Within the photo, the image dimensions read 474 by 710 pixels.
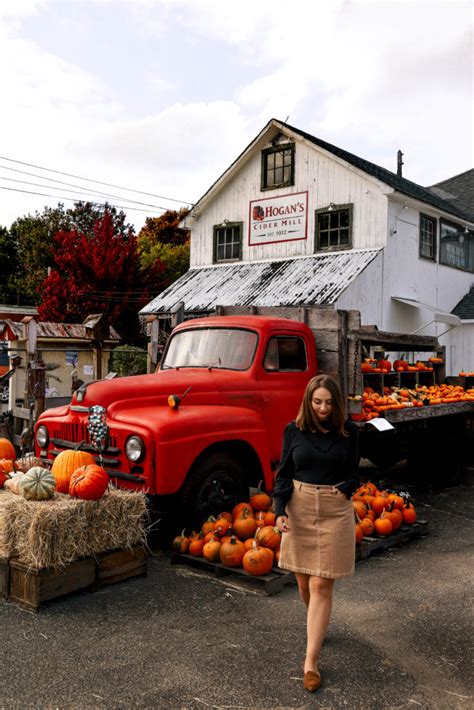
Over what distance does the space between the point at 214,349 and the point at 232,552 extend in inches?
99.9

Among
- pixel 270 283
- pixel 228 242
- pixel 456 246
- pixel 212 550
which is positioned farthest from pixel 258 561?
pixel 456 246

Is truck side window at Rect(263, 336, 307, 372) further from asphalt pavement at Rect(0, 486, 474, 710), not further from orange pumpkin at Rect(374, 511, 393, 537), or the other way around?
asphalt pavement at Rect(0, 486, 474, 710)

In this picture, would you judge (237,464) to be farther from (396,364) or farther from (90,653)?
(396,364)

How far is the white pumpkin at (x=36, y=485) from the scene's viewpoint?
494 centimetres

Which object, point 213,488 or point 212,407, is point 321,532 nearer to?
point 213,488

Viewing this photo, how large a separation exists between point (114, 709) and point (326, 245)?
17.8m

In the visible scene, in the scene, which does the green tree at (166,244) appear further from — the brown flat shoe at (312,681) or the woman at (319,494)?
the brown flat shoe at (312,681)

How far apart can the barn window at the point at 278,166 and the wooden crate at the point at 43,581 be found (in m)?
17.7

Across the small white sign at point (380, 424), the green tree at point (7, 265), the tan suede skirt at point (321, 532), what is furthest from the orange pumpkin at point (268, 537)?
the green tree at point (7, 265)

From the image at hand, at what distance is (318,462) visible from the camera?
12.5 feet

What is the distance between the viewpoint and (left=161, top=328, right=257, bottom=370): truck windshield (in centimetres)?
712

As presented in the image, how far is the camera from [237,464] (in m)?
6.32

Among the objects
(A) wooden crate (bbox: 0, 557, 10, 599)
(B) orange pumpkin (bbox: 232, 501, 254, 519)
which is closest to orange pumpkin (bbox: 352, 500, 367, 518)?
(B) orange pumpkin (bbox: 232, 501, 254, 519)

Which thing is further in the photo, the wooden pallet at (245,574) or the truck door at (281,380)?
the truck door at (281,380)
